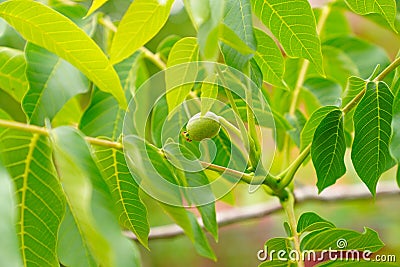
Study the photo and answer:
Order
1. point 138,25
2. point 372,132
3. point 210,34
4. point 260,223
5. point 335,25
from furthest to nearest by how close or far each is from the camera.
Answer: point 260,223
point 335,25
point 372,132
point 138,25
point 210,34

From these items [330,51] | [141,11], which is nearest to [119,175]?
[141,11]

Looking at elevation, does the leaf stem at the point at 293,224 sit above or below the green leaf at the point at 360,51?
below

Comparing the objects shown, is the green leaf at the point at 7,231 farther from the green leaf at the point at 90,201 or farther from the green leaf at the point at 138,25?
the green leaf at the point at 138,25

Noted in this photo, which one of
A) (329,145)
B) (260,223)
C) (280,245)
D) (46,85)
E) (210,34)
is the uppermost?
(210,34)

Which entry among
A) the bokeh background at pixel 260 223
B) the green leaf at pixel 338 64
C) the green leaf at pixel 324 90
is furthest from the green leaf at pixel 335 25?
the bokeh background at pixel 260 223

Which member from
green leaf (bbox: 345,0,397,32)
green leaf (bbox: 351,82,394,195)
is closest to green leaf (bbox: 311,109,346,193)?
green leaf (bbox: 351,82,394,195)

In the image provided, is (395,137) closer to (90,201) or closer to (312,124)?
(312,124)

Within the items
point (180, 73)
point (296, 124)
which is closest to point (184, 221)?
point (180, 73)
